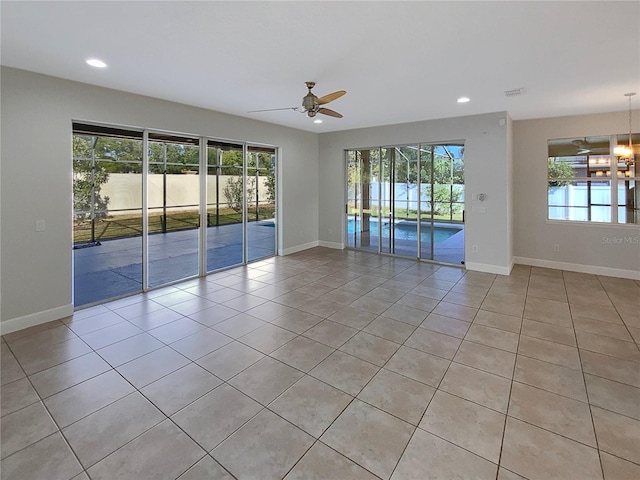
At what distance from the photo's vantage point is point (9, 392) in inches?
97.2

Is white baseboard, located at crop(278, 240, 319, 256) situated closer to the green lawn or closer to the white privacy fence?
the green lawn

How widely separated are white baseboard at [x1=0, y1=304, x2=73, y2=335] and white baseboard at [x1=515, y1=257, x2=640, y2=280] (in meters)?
7.43

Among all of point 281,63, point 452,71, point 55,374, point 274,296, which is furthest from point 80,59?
point 452,71

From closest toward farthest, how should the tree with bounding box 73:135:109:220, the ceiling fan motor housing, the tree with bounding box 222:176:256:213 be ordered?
the ceiling fan motor housing → the tree with bounding box 73:135:109:220 → the tree with bounding box 222:176:256:213

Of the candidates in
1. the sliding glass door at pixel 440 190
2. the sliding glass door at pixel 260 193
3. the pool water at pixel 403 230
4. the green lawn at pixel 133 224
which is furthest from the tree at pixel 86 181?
the sliding glass door at pixel 440 190

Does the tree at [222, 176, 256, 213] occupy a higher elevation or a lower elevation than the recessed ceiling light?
lower

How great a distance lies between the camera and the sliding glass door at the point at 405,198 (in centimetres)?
639

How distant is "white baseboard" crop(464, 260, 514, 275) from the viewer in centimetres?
568

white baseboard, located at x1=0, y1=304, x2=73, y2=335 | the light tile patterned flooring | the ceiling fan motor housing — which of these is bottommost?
the light tile patterned flooring

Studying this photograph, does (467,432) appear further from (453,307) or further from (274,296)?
(274,296)

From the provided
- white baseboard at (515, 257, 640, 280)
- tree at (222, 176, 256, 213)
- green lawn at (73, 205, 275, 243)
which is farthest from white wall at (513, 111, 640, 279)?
green lawn at (73, 205, 275, 243)

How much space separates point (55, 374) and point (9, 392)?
291mm

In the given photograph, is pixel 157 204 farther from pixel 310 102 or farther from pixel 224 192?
pixel 310 102

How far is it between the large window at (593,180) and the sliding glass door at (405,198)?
1.69 metres
